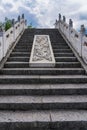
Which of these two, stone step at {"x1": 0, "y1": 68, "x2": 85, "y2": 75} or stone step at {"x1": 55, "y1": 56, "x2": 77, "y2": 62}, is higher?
stone step at {"x1": 55, "y1": 56, "x2": 77, "y2": 62}

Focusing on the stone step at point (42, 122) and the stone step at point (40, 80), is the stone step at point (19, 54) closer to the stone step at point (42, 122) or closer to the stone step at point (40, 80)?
the stone step at point (40, 80)

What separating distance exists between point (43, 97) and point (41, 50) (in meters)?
3.39

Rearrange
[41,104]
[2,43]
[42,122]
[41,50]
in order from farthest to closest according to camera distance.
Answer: [41,50]
[2,43]
[41,104]
[42,122]

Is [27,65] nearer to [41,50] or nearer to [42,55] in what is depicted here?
[42,55]

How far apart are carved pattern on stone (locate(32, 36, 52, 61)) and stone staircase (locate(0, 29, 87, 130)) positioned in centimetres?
46

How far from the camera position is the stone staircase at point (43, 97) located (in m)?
4.79

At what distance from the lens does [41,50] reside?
882 cm

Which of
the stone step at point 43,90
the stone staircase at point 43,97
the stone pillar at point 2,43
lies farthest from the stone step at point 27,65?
the stone step at point 43,90

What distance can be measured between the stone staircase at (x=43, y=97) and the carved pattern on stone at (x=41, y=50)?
0.46 metres

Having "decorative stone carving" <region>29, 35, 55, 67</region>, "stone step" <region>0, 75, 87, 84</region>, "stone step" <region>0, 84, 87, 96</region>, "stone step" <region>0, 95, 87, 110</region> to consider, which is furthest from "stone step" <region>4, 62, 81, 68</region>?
"stone step" <region>0, 95, 87, 110</region>

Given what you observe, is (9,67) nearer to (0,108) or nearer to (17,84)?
(17,84)

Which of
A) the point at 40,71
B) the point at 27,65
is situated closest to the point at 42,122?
the point at 40,71

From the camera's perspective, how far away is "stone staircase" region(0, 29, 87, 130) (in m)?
4.79

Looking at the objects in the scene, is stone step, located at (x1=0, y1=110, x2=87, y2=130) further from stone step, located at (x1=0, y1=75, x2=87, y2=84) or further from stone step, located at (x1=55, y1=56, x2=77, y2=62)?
stone step, located at (x1=55, y1=56, x2=77, y2=62)
